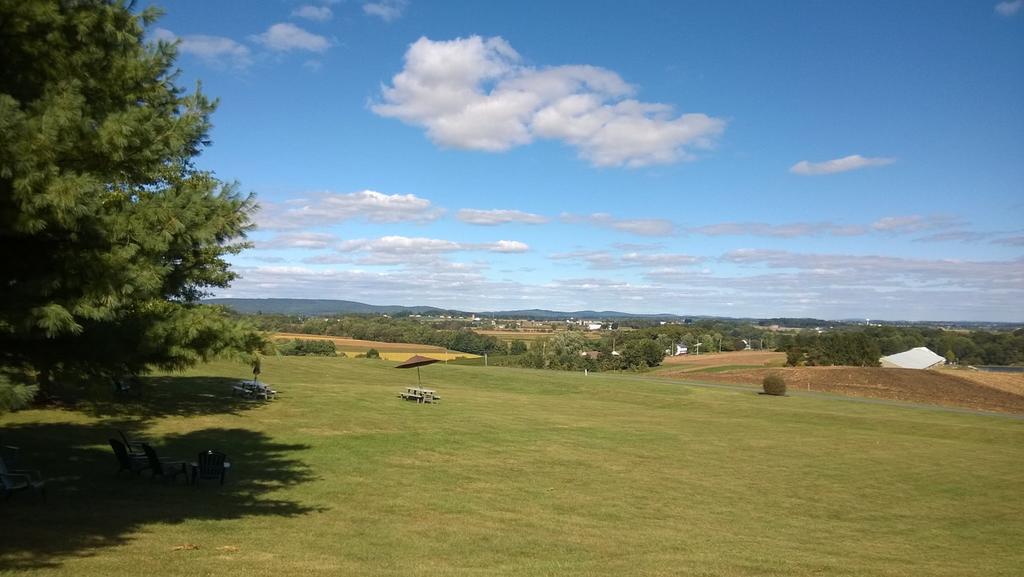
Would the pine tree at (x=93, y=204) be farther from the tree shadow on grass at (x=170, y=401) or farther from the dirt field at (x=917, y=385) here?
the dirt field at (x=917, y=385)

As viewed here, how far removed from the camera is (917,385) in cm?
5128

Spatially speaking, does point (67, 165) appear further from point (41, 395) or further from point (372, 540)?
point (41, 395)

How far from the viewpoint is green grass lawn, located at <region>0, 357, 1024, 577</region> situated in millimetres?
9812

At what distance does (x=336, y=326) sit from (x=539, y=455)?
322 ft

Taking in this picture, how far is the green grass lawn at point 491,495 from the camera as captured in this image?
981cm

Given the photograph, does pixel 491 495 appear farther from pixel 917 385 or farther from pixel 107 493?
pixel 917 385

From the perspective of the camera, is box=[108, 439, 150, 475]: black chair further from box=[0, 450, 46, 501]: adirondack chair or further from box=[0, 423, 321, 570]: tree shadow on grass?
box=[0, 450, 46, 501]: adirondack chair

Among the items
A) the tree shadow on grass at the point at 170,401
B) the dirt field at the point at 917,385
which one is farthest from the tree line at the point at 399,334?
the tree shadow on grass at the point at 170,401

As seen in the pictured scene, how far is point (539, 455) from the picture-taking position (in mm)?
21250

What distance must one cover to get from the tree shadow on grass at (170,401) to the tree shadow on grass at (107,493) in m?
2.15

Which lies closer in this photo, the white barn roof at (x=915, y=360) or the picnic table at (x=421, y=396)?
the picnic table at (x=421, y=396)

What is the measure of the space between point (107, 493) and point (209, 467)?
1929 millimetres

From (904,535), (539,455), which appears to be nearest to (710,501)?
(904,535)

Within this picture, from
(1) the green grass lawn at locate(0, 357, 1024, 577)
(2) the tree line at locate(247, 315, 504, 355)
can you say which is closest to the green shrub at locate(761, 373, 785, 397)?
(1) the green grass lawn at locate(0, 357, 1024, 577)
